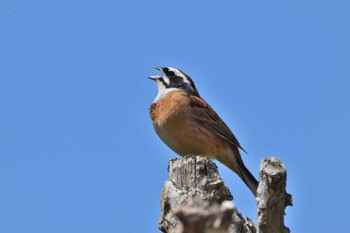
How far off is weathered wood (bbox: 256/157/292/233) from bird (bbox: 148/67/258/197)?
3977 mm

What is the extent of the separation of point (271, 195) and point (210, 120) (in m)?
5.14

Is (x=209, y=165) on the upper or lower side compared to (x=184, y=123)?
lower

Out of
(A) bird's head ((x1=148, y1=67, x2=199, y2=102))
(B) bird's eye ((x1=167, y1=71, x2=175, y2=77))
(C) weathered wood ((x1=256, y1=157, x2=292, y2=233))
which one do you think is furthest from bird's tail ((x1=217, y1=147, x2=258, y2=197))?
(C) weathered wood ((x1=256, y1=157, x2=292, y2=233))

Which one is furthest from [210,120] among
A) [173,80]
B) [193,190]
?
[193,190]

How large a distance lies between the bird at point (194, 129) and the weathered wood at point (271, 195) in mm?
3977

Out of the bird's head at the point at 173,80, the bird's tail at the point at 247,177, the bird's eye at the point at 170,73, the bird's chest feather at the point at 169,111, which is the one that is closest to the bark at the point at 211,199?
the bird's tail at the point at 247,177

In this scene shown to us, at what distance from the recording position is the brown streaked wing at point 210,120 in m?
8.39

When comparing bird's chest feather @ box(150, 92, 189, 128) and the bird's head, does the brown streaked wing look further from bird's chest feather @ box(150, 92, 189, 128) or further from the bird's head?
the bird's head

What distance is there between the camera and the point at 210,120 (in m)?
8.58

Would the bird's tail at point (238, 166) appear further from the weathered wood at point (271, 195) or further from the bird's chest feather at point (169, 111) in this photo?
the weathered wood at point (271, 195)

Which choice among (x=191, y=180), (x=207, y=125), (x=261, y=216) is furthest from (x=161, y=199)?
(x=207, y=125)

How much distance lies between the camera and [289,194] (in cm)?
347

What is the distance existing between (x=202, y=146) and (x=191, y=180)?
3.58 metres

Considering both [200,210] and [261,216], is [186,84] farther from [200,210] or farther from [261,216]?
[200,210]
